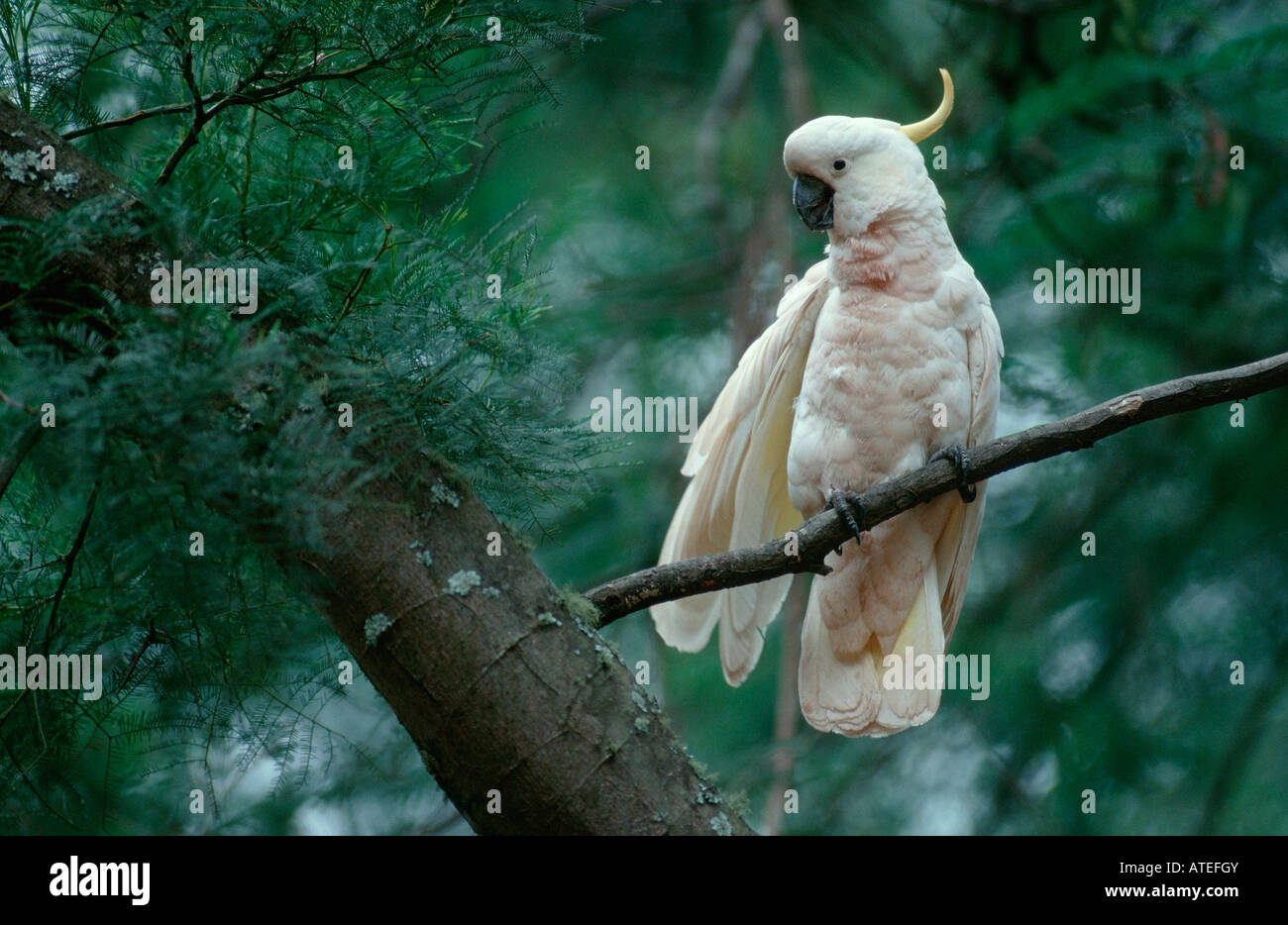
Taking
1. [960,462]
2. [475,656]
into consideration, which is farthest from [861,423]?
[475,656]

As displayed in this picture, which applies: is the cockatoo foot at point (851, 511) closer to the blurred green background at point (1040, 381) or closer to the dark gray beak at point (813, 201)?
the dark gray beak at point (813, 201)

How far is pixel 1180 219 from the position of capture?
4.13 m

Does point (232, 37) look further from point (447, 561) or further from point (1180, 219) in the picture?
point (1180, 219)

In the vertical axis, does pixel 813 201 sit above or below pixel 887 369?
above

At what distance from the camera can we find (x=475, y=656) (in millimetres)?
1997

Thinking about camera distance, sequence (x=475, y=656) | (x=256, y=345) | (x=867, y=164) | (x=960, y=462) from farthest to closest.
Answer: (x=867, y=164)
(x=960, y=462)
(x=475, y=656)
(x=256, y=345)

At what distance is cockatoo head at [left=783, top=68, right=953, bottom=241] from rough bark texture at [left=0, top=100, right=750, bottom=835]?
1.31 meters

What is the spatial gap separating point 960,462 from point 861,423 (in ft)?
1.50

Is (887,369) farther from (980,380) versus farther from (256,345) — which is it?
(256,345)

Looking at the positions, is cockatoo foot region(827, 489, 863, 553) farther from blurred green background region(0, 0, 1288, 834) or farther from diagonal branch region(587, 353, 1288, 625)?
blurred green background region(0, 0, 1288, 834)

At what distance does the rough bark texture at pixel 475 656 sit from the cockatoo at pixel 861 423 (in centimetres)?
73
